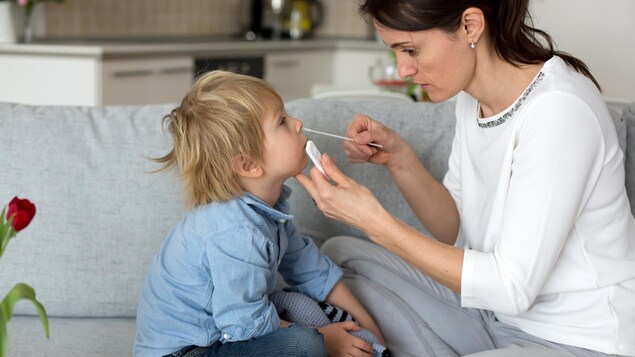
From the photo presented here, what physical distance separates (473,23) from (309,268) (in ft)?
2.04

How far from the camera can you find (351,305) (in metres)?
1.78

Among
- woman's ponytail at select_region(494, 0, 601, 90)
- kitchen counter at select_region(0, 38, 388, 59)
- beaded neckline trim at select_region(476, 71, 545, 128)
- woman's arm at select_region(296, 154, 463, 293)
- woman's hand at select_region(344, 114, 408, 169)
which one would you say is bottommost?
kitchen counter at select_region(0, 38, 388, 59)

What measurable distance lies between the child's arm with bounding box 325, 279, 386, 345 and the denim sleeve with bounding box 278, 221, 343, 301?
0.01 m

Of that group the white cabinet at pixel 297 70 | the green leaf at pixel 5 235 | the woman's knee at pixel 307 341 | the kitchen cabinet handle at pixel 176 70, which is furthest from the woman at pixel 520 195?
the white cabinet at pixel 297 70

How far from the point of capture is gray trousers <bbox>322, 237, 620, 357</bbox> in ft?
5.54

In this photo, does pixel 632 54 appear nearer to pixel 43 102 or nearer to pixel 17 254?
pixel 17 254

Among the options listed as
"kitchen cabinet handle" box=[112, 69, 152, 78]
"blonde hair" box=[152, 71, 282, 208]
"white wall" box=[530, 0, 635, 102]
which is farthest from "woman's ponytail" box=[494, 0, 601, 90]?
"kitchen cabinet handle" box=[112, 69, 152, 78]

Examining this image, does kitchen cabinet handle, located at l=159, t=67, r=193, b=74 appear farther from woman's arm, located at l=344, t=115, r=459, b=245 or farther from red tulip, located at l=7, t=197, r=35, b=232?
red tulip, located at l=7, t=197, r=35, b=232

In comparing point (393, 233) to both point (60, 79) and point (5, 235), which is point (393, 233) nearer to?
point (5, 235)

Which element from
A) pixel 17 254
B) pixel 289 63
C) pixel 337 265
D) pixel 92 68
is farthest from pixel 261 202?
pixel 289 63

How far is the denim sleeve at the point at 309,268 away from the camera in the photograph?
5.91ft

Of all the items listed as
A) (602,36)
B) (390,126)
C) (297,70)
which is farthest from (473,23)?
(297,70)

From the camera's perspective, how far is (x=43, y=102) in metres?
3.57

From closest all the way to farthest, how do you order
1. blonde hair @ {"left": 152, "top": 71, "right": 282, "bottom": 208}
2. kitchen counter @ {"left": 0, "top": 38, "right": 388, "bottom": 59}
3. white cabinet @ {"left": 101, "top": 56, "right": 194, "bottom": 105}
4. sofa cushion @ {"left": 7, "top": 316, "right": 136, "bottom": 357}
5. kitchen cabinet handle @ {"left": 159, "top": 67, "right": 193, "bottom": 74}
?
blonde hair @ {"left": 152, "top": 71, "right": 282, "bottom": 208}, sofa cushion @ {"left": 7, "top": 316, "right": 136, "bottom": 357}, kitchen counter @ {"left": 0, "top": 38, "right": 388, "bottom": 59}, white cabinet @ {"left": 101, "top": 56, "right": 194, "bottom": 105}, kitchen cabinet handle @ {"left": 159, "top": 67, "right": 193, "bottom": 74}
